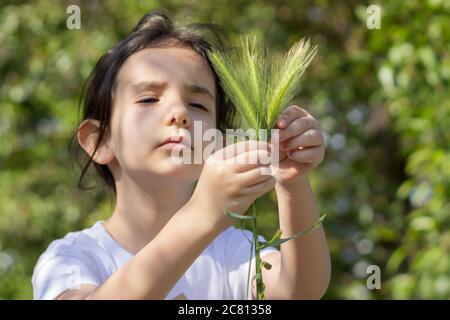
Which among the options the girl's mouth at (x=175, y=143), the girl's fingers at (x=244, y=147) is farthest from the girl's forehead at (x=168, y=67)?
the girl's fingers at (x=244, y=147)

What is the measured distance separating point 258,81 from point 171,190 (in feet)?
1.51

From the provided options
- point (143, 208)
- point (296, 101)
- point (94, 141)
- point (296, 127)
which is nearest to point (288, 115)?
point (296, 127)

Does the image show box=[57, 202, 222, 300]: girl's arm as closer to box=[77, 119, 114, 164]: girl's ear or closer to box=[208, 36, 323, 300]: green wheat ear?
box=[208, 36, 323, 300]: green wheat ear

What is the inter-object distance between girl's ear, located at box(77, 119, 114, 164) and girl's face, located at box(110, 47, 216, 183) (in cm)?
8

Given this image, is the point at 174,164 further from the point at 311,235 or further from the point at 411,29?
the point at 411,29

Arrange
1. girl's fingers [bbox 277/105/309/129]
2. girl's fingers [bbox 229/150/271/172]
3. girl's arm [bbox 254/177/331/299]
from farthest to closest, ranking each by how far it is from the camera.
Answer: girl's arm [bbox 254/177/331/299]
girl's fingers [bbox 277/105/309/129]
girl's fingers [bbox 229/150/271/172]

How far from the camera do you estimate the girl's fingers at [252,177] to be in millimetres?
1146

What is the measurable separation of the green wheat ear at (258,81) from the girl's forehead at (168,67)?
31cm

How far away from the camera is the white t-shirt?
57.6 inches

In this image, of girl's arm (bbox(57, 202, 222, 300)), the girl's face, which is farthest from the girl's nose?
girl's arm (bbox(57, 202, 222, 300))

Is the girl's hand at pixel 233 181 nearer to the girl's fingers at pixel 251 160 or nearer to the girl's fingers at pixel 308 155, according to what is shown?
the girl's fingers at pixel 251 160

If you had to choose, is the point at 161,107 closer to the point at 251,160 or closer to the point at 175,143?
the point at 175,143

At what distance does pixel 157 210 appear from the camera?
160cm
